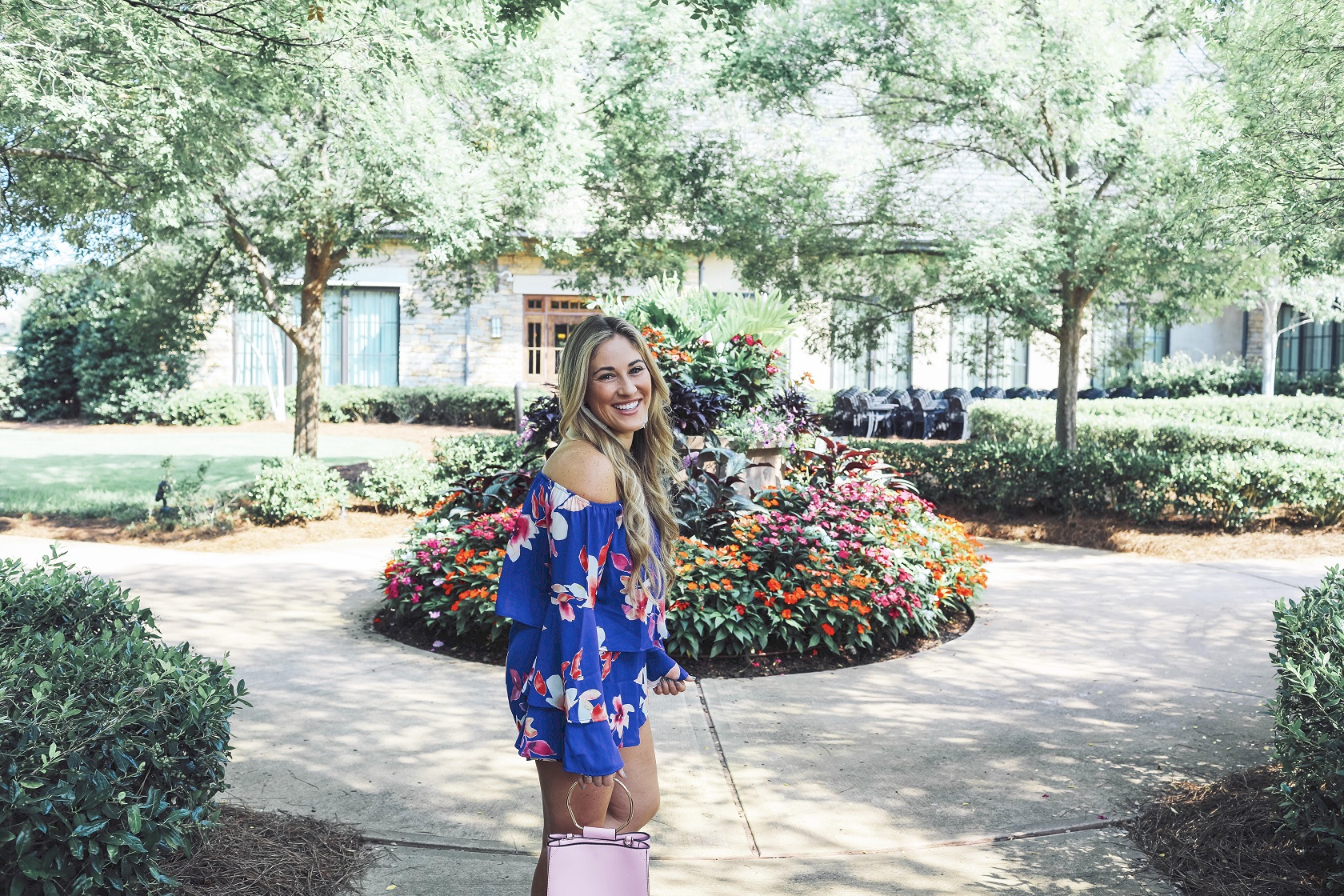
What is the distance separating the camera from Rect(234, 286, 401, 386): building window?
22.0 meters

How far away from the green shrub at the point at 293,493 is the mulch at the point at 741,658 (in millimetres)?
4365

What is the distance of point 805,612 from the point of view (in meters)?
5.78

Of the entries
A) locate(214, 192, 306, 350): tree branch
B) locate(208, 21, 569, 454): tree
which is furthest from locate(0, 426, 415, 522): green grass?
locate(208, 21, 569, 454): tree

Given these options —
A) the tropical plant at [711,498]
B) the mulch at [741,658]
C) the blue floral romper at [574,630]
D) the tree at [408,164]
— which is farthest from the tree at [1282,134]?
the tree at [408,164]

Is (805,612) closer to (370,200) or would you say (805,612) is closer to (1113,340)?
(370,200)

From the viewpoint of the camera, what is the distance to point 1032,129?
9.51m

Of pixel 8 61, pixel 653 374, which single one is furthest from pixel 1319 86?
pixel 8 61

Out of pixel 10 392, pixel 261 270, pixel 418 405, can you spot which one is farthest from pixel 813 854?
pixel 10 392

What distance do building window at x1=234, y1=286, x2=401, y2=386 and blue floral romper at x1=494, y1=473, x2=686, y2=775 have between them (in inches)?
796

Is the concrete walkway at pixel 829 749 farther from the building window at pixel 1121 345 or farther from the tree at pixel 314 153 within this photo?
the building window at pixel 1121 345

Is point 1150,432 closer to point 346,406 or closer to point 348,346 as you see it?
point 346,406

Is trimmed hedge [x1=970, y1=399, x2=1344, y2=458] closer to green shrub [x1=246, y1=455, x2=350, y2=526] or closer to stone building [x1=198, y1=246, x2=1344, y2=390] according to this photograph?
stone building [x1=198, y1=246, x2=1344, y2=390]

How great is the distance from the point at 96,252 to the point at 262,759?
7.45 m

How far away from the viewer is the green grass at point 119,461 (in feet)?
39.0
